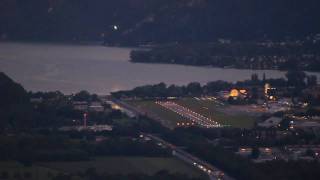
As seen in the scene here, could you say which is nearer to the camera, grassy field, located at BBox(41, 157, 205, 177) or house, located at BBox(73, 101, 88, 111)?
grassy field, located at BBox(41, 157, 205, 177)

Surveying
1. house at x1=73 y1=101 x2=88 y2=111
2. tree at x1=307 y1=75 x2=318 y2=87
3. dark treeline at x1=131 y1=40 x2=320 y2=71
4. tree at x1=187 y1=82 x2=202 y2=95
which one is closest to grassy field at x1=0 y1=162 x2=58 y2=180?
house at x1=73 y1=101 x2=88 y2=111

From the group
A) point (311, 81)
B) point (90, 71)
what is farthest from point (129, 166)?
point (90, 71)

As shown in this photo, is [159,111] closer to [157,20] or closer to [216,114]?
[216,114]

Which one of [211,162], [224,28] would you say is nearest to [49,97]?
[211,162]

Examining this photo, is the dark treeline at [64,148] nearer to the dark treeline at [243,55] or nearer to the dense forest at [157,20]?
the dark treeline at [243,55]

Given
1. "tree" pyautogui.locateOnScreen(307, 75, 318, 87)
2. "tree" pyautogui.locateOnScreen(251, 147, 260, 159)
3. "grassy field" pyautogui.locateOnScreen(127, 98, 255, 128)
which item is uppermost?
"tree" pyautogui.locateOnScreen(307, 75, 318, 87)

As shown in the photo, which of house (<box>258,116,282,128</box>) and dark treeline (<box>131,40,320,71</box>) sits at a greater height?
dark treeline (<box>131,40,320,71</box>)

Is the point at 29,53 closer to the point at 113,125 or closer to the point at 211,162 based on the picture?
the point at 113,125

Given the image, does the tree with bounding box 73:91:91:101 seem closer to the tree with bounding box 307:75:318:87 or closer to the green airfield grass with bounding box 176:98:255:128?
the green airfield grass with bounding box 176:98:255:128
